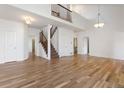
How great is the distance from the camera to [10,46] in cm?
799

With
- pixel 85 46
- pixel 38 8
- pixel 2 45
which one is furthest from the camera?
pixel 85 46

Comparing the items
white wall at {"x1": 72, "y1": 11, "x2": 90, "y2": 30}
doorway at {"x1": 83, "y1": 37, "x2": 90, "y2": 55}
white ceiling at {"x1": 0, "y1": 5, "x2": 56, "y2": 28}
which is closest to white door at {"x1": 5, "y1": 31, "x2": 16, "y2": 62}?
white ceiling at {"x1": 0, "y1": 5, "x2": 56, "y2": 28}

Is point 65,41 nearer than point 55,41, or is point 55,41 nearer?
point 55,41

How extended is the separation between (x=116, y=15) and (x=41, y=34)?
6.31m

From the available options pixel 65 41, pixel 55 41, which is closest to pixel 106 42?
pixel 65 41

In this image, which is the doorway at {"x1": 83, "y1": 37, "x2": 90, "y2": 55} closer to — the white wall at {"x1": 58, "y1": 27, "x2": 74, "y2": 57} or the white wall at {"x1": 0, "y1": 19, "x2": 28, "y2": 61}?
the white wall at {"x1": 58, "y1": 27, "x2": 74, "y2": 57}

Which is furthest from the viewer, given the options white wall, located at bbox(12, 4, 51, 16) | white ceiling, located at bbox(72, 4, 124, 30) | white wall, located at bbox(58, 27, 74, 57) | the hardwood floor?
white wall, located at bbox(58, 27, 74, 57)

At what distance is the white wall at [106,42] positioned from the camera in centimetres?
1017

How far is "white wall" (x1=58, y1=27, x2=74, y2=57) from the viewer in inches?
441

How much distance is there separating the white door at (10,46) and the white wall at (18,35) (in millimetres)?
138

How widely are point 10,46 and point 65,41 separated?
5226mm

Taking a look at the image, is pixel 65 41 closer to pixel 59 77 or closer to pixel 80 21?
pixel 80 21

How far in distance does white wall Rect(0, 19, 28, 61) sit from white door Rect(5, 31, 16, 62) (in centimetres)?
14

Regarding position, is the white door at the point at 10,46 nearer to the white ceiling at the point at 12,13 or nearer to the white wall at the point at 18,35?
the white wall at the point at 18,35
